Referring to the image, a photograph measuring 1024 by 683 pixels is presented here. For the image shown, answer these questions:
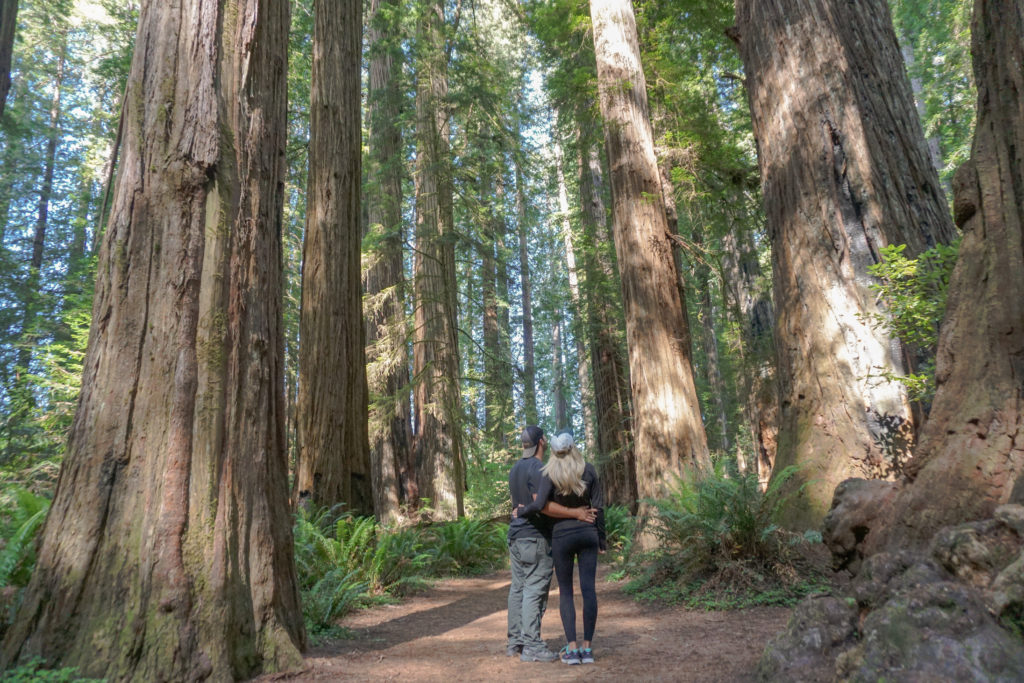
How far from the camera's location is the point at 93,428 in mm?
3928

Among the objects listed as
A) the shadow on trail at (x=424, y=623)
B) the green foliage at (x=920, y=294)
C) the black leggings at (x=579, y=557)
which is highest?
the green foliage at (x=920, y=294)

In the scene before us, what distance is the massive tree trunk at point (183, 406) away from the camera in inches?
144

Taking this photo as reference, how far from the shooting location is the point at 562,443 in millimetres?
5004

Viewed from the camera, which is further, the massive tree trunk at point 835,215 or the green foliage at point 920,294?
the massive tree trunk at point 835,215

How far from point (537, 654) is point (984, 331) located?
3.66 meters

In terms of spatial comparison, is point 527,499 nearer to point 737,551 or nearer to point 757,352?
point 737,551

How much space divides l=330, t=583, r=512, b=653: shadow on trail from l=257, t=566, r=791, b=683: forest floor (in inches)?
0.4

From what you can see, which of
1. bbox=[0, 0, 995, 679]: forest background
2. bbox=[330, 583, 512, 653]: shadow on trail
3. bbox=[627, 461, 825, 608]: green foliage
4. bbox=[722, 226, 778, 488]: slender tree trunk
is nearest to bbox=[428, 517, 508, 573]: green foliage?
bbox=[0, 0, 995, 679]: forest background

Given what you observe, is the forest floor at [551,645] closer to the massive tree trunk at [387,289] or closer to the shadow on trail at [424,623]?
the shadow on trail at [424,623]

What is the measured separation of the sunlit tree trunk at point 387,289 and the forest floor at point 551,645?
7232 mm

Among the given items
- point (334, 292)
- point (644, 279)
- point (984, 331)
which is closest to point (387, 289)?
point (334, 292)

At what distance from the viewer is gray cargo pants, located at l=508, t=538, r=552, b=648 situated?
16.2 ft

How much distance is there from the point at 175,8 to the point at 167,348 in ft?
8.01

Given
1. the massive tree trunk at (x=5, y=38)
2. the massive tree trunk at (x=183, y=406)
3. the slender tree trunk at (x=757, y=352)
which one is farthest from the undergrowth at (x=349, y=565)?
the massive tree trunk at (x=5, y=38)
